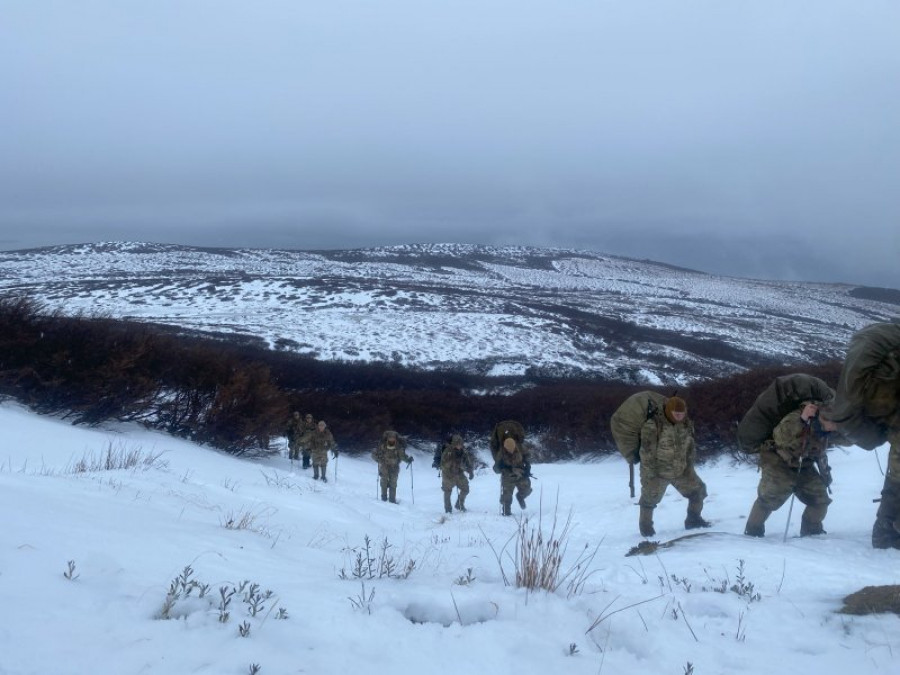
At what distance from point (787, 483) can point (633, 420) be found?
1548mm

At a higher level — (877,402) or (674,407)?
(877,402)

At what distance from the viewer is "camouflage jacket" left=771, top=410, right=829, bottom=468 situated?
209 inches

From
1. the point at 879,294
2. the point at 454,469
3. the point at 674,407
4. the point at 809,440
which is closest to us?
the point at 809,440

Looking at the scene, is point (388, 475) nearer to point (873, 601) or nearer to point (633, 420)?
point (633, 420)

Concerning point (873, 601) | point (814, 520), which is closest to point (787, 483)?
point (814, 520)

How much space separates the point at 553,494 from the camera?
13.5m

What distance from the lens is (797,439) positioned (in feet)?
17.7

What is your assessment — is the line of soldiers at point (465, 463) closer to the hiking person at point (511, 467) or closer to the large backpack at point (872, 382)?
the hiking person at point (511, 467)

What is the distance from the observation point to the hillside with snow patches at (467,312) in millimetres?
35656

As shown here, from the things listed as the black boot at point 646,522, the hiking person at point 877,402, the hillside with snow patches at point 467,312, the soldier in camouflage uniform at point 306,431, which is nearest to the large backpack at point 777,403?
the hiking person at point 877,402

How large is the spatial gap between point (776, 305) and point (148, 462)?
79539 mm

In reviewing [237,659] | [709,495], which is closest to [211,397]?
[709,495]

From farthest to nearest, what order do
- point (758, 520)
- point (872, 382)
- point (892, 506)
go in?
point (758, 520)
point (892, 506)
point (872, 382)

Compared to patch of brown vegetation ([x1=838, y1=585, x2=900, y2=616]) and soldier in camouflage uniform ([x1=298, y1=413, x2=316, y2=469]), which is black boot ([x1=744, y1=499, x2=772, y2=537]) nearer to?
patch of brown vegetation ([x1=838, y1=585, x2=900, y2=616])
